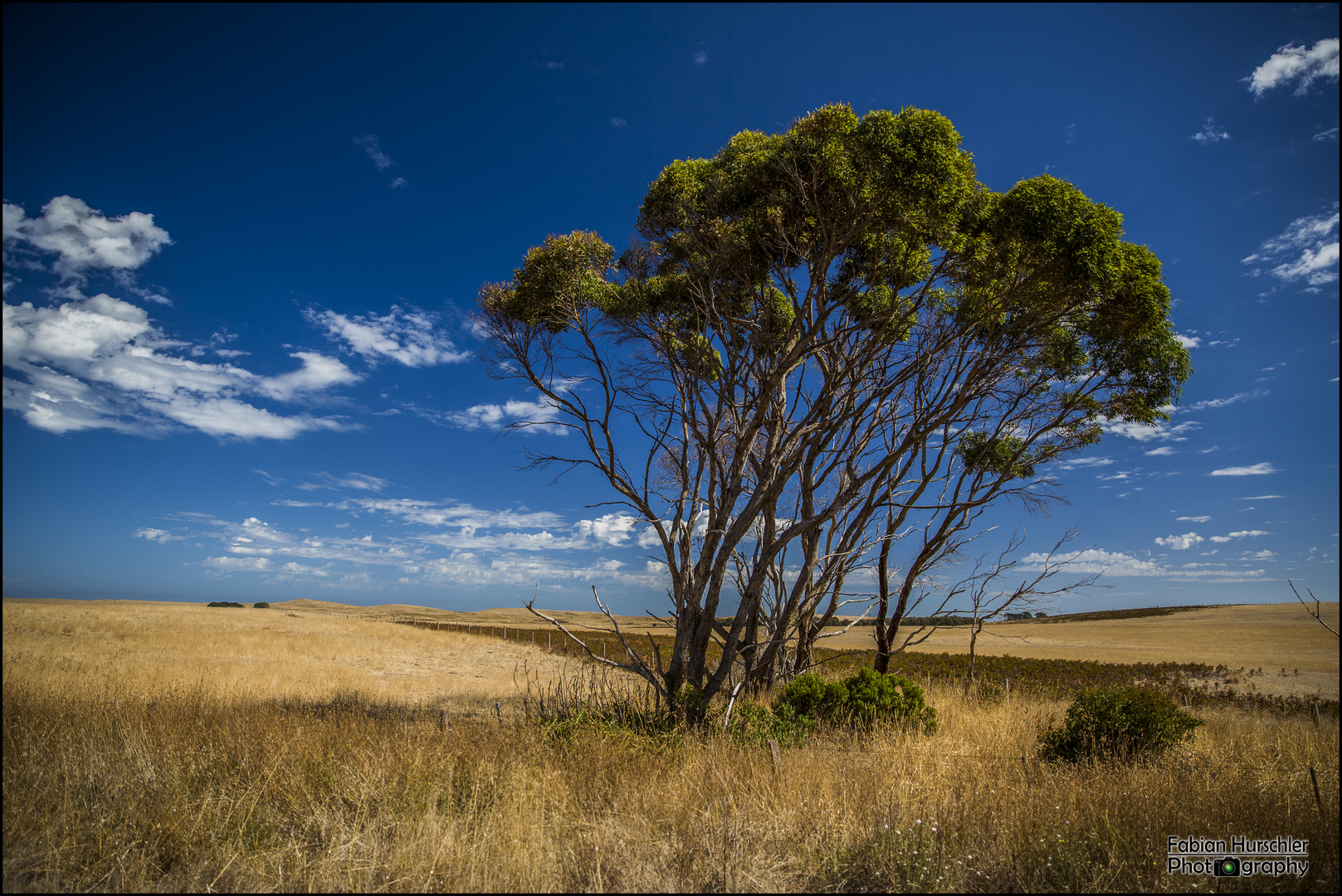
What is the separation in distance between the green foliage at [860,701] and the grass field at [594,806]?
444mm

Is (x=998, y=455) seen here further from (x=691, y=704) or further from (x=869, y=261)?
(x=691, y=704)

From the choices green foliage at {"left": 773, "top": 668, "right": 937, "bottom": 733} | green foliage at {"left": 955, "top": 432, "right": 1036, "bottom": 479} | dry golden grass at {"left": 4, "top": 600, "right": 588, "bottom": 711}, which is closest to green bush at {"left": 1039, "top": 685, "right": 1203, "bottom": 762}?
green foliage at {"left": 773, "top": 668, "right": 937, "bottom": 733}

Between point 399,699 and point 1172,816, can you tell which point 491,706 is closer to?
point 399,699

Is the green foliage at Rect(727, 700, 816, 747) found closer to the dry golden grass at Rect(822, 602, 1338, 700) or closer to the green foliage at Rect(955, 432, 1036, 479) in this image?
the dry golden grass at Rect(822, 602, 1338, 700)

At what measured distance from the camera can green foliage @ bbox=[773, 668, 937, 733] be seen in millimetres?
9039

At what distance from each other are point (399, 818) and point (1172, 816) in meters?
6.80

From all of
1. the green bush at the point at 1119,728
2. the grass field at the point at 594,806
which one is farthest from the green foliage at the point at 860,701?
the green bush at the point at 1119,728

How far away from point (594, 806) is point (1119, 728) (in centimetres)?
681

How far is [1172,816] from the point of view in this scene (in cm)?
502

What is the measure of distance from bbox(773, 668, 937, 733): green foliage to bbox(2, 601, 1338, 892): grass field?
1.46ft

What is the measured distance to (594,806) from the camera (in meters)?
5.51

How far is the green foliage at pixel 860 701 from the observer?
904cm

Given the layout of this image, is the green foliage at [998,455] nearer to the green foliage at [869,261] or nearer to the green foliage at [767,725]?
the green foliage at [869,261]

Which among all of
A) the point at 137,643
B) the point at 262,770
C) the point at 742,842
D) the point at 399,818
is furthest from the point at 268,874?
the point at 137,643
